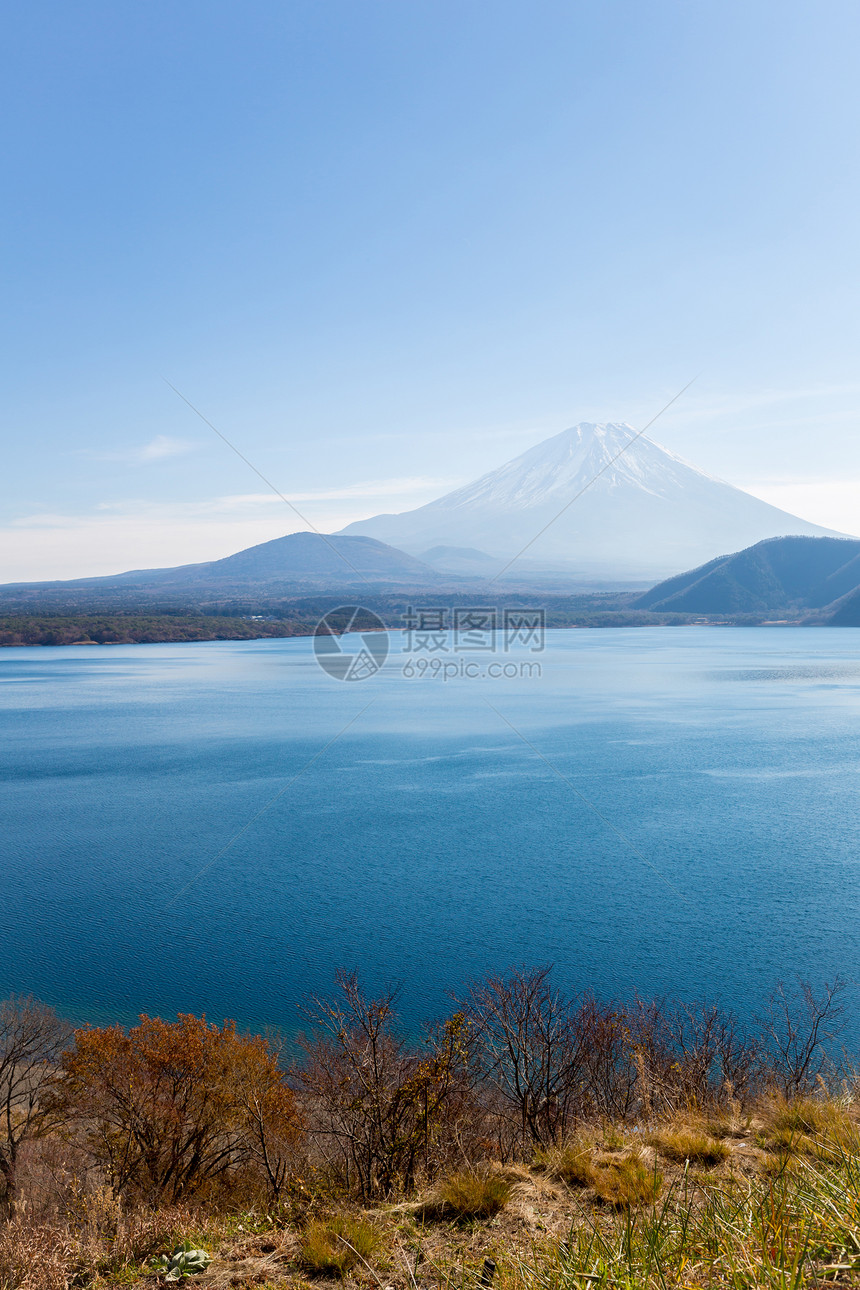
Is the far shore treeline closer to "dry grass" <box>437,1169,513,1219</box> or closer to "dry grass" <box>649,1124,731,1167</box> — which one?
A: "dry grass" <box>649,1124,731,1167</box>

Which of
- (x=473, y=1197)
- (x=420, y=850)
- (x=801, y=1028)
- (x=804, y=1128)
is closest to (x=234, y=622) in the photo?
(x=420, y=850)

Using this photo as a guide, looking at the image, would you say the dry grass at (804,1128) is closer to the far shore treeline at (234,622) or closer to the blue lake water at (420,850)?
the blue lake water at (420,850)

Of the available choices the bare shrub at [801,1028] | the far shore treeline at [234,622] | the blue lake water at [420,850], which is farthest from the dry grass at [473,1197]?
the far shore treeline at [234,622]

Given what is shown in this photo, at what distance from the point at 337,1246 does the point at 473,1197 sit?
0.83 metres

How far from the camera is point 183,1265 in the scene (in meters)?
3.59

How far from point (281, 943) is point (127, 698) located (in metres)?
36.4

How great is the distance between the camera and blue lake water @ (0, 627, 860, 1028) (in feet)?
41.9

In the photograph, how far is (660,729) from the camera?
34094 mm

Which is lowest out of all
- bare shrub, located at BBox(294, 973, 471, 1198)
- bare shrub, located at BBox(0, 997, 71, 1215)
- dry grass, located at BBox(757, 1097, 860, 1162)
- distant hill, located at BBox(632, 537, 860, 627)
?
bare shrub, located at BBox(0, 997, 71, 1215)

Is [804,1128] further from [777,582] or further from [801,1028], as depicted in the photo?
[777,582]

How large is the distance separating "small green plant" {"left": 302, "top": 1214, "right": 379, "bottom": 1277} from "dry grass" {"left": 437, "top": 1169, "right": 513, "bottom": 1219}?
1.69 ft

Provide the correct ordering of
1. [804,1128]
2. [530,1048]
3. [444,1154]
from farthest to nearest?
[530,1048] → [444,1154] → [804,1128]

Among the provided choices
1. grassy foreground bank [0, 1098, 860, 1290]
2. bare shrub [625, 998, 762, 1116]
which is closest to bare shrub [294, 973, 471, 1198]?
grassy foreground bank [0, 1098, 860, 1290]

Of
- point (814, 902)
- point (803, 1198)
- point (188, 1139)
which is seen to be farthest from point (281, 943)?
point (803, 1198)
